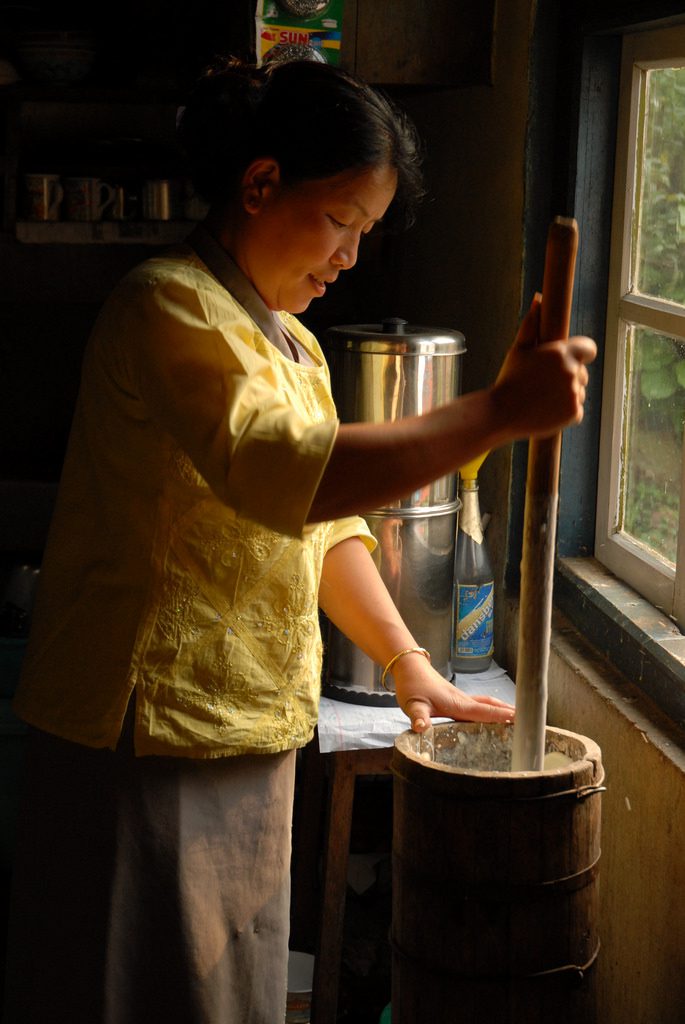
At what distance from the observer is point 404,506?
7.22ft

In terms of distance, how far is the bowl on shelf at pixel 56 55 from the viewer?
292cm

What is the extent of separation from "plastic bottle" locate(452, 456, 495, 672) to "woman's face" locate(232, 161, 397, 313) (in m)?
0.99

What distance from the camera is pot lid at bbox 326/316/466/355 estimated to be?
84.0 inches

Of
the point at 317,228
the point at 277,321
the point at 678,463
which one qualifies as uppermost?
the point at 317,228

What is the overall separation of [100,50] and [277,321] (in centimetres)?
185

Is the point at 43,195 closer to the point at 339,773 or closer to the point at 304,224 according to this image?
the point at 339,773

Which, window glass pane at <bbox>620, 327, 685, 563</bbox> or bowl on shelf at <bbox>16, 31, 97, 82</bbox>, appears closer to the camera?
Answer: window glass pane at <bbox>620, 327, 685, 563</bbox>

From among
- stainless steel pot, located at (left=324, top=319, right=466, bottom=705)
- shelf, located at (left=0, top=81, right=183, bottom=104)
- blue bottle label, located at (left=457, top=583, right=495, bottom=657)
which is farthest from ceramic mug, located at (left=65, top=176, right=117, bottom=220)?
blue bottle label, located at (left=457, top=583, right=495, bottom=657)

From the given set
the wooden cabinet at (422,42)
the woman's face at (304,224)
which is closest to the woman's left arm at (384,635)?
the woman's face at (304,224)

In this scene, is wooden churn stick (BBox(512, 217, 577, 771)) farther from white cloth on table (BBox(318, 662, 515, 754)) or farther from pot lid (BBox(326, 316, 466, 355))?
pot lid (BBox(326, 316, 466, 355))

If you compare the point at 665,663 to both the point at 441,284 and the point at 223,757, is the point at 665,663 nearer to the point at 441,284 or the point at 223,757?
the point at 223,757

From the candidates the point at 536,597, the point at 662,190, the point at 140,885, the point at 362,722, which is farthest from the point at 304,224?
the point at 362,722

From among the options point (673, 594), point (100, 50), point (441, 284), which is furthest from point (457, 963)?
point (100, 50)

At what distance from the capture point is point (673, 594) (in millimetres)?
1955
